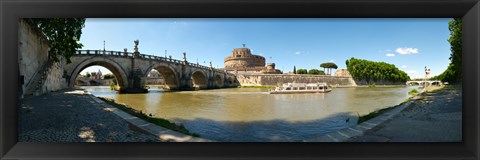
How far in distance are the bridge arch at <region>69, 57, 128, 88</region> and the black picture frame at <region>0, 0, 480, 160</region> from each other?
17.5 meters

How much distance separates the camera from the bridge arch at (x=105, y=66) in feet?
56.9

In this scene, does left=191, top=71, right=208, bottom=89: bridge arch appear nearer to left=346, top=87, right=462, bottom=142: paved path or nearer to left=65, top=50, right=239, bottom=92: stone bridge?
left=65, top=50, right=239, bottom=92: stone bridge

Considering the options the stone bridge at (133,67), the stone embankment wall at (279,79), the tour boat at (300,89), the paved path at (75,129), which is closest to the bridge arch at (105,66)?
the stone bridge at (133,67)

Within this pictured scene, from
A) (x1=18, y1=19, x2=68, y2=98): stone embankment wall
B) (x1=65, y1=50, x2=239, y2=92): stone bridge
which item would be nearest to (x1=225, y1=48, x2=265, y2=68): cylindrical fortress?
(x1=65, y1=50, x2=239, y2=92): stone bridge

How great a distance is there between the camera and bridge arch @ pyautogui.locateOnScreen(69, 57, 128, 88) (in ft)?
56.9

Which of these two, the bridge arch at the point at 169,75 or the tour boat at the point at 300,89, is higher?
the bridge arch at the point at 169,75

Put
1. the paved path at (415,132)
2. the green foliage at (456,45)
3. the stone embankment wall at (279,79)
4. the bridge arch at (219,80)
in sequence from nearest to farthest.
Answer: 1. the paved path at (415,132)
2. the green foliage at (456,45)
3. the bridge arch at (219,80)
4. the stone embankment wall at (279,79)

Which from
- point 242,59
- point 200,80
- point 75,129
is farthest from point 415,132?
point 242,59

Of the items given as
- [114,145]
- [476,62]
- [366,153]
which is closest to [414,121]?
[476,62]

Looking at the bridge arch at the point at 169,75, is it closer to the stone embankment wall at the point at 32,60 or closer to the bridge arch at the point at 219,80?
the bridge arch at the point at 219,80
